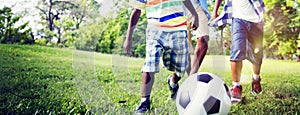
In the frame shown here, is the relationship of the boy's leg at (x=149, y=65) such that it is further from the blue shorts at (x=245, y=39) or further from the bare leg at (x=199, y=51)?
the blue shorts at (x=245, y=39)

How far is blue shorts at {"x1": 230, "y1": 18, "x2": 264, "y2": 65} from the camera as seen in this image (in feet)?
7.03

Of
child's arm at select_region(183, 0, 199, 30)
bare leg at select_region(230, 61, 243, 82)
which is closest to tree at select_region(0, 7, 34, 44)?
child's arm at select_region(183, 0, 199, 30)

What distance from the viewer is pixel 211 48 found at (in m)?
2.11

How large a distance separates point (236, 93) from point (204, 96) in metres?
0.30

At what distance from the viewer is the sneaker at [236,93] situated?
223cm

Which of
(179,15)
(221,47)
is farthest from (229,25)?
(179,15)

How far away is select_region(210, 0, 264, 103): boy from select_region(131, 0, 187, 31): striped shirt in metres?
0.17

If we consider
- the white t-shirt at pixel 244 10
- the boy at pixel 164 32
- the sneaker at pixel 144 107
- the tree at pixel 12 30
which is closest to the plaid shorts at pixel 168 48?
the boy at pixel 164 32

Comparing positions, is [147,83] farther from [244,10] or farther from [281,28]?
[281,28]

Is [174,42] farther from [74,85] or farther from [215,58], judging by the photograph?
[74,85]

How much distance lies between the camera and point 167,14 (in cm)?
209

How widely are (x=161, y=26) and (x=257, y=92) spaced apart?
591mm

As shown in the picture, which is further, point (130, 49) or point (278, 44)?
point (278, 44)

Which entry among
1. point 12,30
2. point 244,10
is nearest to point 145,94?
point 244,10
